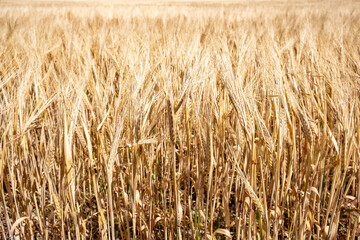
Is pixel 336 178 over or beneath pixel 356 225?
over

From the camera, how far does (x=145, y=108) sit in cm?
71

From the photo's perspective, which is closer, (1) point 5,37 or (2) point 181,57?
(2) point 181,57

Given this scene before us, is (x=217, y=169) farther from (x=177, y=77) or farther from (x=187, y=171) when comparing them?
(x=177, y=77)

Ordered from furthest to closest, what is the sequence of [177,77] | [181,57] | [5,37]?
[5,37] < [181,57] < [177,77]

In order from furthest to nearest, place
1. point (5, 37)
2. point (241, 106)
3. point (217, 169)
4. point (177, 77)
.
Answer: point (5, 37)
point (177, 77)
point (217, 169)
point (241, 106)

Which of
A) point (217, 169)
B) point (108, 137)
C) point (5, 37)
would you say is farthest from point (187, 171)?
point (5, 37)

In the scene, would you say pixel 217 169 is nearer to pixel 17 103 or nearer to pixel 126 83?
pixel 126 83

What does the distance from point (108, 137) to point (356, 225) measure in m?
0.79

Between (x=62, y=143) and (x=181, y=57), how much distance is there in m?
0.77

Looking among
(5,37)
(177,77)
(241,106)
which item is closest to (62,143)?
(241,106)

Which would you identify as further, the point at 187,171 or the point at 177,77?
the point at 177,77

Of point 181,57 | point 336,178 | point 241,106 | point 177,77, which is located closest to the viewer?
point 241,106

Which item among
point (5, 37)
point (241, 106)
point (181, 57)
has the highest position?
point (5, 37)

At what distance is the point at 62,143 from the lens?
0.67 m
